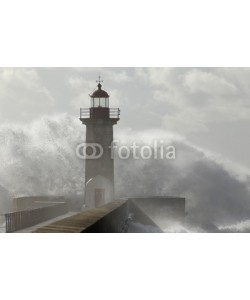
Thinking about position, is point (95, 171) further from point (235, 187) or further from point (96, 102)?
point (235, 187)

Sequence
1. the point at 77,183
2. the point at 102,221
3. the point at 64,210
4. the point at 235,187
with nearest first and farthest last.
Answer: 1. the point at 102,221
2. the point at 64,210
3. the point at 77,183
4. the point at 235,187

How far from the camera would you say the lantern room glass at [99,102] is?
2028 cm

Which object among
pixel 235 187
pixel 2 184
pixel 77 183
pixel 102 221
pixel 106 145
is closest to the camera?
pixel 102 221

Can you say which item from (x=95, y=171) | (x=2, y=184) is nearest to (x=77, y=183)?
(x=2, y=184)

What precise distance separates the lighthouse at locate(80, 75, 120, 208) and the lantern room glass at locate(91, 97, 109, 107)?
0.19 meters

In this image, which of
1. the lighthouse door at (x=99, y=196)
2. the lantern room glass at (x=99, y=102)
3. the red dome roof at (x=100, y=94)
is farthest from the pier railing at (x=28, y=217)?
the red dome roof at (x=100, y=94)

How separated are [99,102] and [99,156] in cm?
223

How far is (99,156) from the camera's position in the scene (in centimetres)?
1973

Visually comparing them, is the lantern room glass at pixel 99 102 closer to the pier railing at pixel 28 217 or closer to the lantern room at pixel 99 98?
the lantern room at pixel 99 98

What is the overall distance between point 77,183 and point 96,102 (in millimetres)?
10788

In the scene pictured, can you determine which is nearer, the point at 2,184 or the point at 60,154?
the point at 2,184

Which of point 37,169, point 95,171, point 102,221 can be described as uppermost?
point 37,169

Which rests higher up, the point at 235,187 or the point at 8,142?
the point at 8,142

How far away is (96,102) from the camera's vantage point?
2033cm
